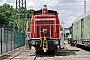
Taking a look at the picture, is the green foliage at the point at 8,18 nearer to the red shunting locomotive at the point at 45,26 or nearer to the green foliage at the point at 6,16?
the green foliage at the point at 6,16

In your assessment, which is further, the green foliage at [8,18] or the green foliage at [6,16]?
the green foliage at [6,16]

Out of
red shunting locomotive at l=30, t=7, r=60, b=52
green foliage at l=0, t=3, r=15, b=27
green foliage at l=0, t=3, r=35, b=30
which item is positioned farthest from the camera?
green foliage at l=0, t=3, r=15, b=27

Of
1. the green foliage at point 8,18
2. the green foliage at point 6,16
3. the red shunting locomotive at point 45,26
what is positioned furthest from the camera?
the green foliage at point 6,16

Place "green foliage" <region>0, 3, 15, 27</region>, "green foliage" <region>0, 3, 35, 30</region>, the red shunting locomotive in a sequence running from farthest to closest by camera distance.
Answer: "green foliage" <region>0, 3, 15, 27</region> → "green foliage" <region>0, 3, 35, 30</region> → the red shunting locomotive

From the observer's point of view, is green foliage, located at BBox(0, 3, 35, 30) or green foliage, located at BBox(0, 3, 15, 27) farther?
green foliage, located at BBox(0, 3, 15, 27)

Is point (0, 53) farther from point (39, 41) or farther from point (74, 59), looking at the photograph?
point (74, 59)

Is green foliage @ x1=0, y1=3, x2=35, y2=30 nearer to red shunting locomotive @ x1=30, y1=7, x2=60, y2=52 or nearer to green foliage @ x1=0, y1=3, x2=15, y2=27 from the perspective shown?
green foliage @ x1=0, y1=3, x2=15, y2=27

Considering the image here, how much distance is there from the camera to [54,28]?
2288 centimetres

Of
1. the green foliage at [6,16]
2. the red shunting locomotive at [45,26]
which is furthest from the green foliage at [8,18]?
the red shunting locomotive at [45,26]

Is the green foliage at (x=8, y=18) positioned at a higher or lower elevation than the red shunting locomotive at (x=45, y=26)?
higher

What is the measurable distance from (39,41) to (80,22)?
1060cm

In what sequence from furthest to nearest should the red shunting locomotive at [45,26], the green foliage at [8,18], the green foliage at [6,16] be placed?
the green foliage at [6,16]
the green foliage at [8,18]
the red shunting locomotive at [45,26]

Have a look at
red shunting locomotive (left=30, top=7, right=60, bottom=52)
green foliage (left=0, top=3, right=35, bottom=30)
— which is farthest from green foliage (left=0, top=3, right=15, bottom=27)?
red shunting locomotive (left=30, top=7, right=60, bottom=52)

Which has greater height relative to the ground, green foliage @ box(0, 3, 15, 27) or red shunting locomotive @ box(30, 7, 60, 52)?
green foliage @ box(0, 3, 15, 27)
